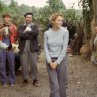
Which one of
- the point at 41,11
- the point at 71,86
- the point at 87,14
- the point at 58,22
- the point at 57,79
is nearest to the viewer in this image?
the point at 58,22

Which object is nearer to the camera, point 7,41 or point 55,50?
point 55,50

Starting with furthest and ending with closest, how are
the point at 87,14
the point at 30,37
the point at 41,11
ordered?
the point at 41,11
the point at 87,14
the point at 30,37

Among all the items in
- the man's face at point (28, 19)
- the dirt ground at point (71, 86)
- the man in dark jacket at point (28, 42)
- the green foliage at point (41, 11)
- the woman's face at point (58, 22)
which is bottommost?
the dirt ground at point (71, 86)

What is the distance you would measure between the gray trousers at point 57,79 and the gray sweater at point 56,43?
0.64 ft

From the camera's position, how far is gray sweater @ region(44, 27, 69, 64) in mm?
6809

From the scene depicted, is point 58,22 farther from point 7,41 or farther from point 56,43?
point 7,41

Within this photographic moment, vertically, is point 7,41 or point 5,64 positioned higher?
point 7,41

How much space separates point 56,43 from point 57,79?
0.72 metres

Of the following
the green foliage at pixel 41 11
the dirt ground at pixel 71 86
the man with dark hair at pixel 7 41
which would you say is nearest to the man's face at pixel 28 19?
the man with dark hair at pixel 7 41

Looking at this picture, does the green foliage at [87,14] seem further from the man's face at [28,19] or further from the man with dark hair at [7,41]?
the man with dark hair at [7,41]

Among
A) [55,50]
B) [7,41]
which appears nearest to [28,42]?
[7,41]

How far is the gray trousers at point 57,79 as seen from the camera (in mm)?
6820

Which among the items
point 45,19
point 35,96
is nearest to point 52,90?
point 35,96

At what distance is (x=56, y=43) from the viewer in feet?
22.3
